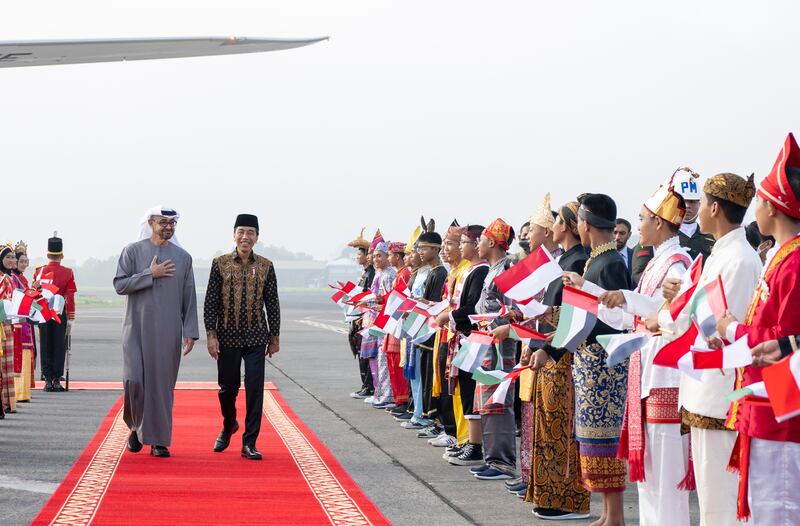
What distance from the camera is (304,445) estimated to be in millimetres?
10297

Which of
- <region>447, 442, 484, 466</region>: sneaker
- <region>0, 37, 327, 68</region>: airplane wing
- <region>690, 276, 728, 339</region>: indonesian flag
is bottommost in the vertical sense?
<region>447, 442, 484, 466</region>: sneaker

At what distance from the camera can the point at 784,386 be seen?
12.9ft

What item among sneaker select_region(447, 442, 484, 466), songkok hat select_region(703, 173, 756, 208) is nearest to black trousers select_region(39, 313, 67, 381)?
sneaker select_region(447, 442, 484, 466)

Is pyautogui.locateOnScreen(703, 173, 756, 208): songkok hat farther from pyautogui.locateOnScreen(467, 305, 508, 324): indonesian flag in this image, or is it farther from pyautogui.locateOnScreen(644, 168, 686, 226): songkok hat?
pyautogui.locateOnScreen(467, 305, 508, 324): indonesian flag

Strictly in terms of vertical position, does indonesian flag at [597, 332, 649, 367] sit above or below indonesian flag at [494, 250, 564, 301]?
below

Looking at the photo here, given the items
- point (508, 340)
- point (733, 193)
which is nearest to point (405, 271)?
point (508, 340)

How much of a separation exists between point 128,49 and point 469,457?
9490 mm

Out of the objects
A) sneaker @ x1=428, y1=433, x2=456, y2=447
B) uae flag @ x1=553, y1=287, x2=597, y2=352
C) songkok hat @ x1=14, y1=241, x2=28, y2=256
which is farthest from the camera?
songkok hat @ x1=14, y1=241, x2=28, y2=256

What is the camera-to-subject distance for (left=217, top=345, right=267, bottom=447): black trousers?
9562mm

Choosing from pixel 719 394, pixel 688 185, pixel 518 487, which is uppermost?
pixel 688 185

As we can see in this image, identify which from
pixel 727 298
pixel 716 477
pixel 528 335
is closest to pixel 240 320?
pixel 528 335

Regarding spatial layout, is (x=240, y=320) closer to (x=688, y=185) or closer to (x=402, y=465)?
(x=402, y=465)

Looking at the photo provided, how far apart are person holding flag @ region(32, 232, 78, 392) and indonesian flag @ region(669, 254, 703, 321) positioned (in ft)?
38.3

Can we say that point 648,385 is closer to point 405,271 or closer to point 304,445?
point 304,445
